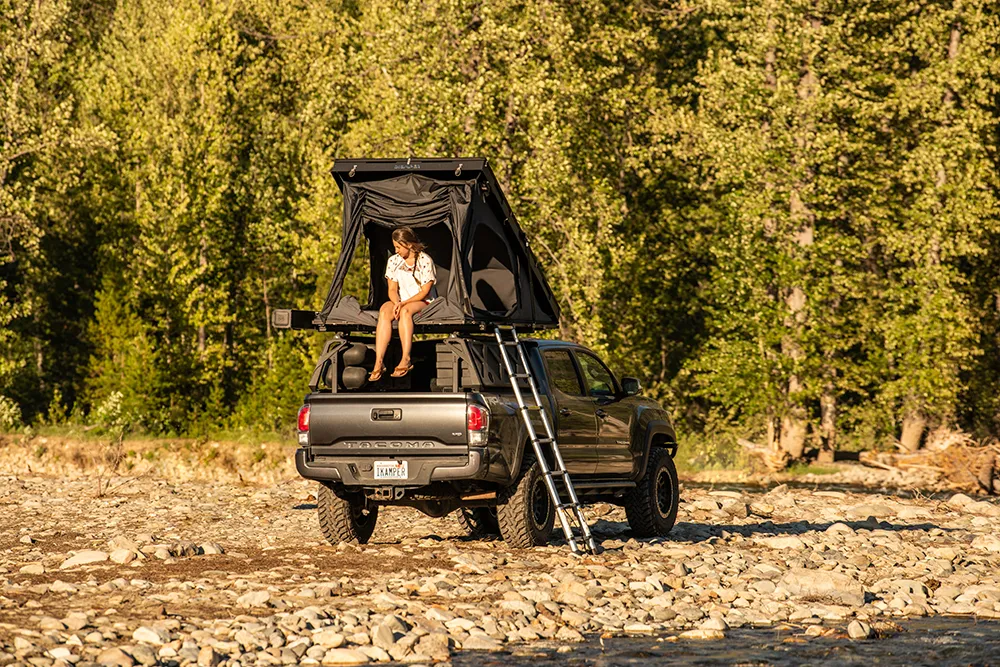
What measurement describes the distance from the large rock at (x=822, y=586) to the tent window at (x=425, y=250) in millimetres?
5211

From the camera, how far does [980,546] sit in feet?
55.4

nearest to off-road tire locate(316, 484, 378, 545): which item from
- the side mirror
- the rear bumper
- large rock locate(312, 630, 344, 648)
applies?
the rear bumper

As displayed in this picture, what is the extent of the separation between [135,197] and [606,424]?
27587 millimetres

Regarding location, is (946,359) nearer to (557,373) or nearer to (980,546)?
(980,546)

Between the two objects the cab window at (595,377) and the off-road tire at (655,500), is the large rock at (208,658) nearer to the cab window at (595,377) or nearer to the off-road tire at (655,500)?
the cab window at (595,377)

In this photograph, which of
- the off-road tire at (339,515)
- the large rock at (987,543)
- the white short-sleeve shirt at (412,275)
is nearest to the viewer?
the white short-sleeve shirt at (412,275)

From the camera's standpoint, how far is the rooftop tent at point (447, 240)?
49.4ft

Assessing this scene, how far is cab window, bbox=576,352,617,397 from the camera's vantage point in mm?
16359

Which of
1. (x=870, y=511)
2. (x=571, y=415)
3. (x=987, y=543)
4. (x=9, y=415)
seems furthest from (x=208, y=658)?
(x=9, y=415)

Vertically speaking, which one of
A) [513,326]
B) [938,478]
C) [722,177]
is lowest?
[938,478]

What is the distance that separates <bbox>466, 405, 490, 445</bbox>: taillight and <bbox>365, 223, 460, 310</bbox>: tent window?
2822 millimetres

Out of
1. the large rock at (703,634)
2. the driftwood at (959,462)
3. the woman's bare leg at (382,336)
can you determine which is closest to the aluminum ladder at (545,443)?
the woman's bare leg at (382,336)

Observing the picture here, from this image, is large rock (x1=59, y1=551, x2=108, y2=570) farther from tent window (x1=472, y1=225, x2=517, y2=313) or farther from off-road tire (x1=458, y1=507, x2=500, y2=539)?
tent window (x1=472, y1=225, x2=517, y2=313)

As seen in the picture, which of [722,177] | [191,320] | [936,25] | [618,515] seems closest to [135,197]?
[191,320]
